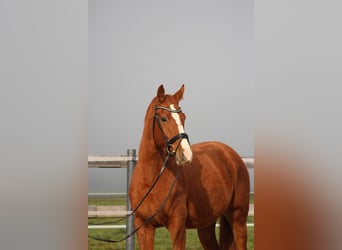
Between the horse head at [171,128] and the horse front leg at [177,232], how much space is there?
37 centimetres

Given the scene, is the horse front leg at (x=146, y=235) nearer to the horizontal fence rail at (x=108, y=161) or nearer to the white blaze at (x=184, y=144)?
the white blaze at (x=184, y=144)

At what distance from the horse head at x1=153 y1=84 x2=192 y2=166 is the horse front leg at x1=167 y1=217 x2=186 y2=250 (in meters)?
0.37

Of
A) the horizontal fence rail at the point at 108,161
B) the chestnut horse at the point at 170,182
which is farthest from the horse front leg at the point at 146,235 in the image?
the horizontal fence rail at the point at 108,161

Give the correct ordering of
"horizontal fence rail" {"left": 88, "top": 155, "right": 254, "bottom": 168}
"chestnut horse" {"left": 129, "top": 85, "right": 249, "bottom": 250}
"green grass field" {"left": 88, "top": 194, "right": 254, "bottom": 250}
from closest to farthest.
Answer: "chestnut horse" {"left": 129, "top": 85, "right": 249, "bottom": 250} → "horizontal fence rail" {"left": 88, "top": 155, "right": 254, "bottom": 168} → "green grass field" {"left": 88, "top": 194, "right": 254, "bottom": 250}

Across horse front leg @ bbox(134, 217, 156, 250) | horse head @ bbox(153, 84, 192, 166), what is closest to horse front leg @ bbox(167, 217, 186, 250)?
horse front leg @ bbox(134, 217, 156, 250)

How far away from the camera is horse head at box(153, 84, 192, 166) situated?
2.24m

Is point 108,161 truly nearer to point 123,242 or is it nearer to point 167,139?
point 123,242

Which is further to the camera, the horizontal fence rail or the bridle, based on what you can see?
the horizontal fence rail

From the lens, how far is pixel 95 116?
3.45m

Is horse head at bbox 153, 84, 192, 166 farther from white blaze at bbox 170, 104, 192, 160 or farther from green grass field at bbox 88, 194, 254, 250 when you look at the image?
green grass field at bbox 88, 194, 254, 250
